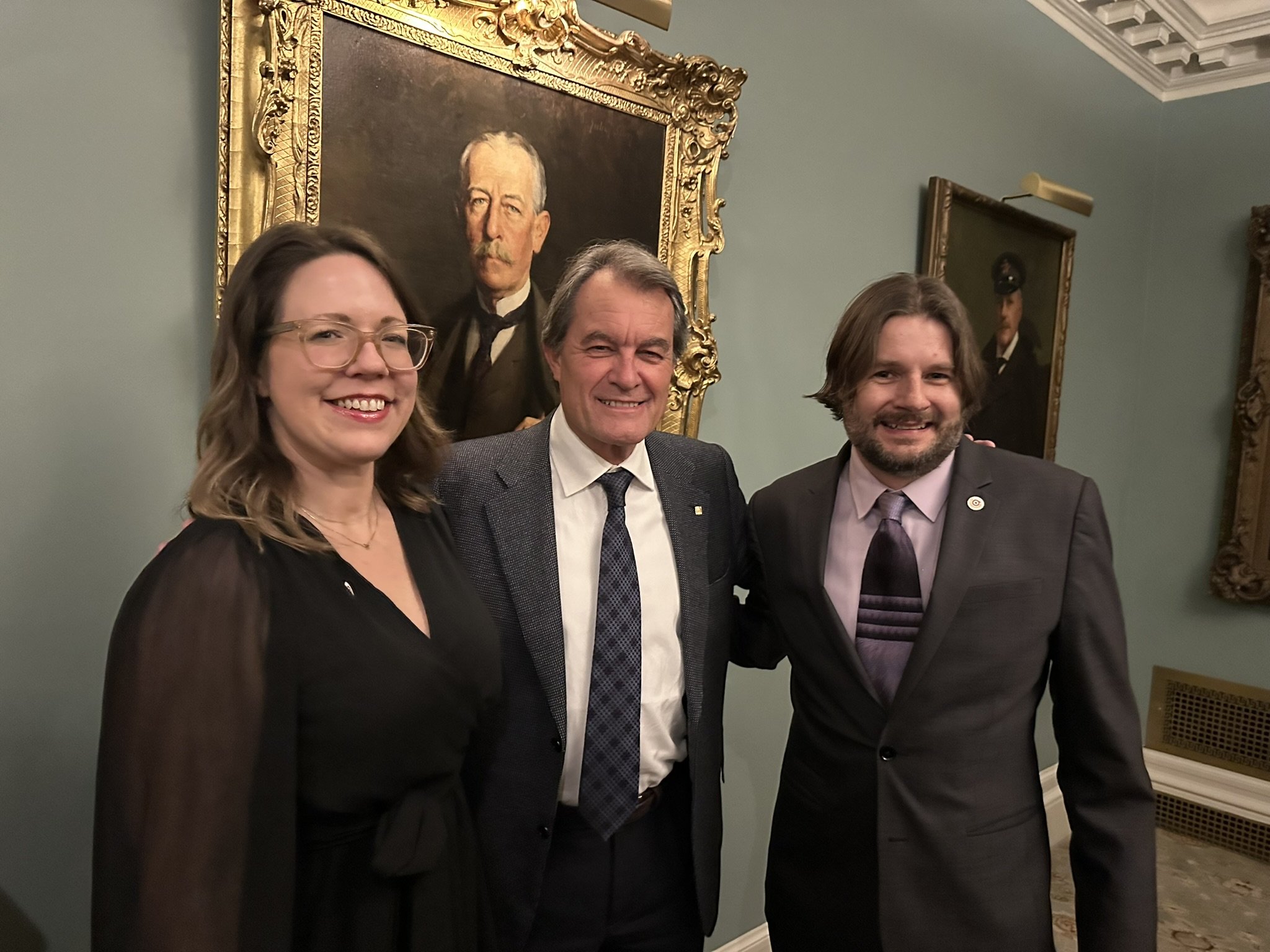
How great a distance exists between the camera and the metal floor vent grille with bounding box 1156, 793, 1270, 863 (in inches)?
175

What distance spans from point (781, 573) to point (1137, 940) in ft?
3.28

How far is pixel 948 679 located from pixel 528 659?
2.77 feet

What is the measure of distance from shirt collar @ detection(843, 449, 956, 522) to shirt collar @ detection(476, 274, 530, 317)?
37.0 inches

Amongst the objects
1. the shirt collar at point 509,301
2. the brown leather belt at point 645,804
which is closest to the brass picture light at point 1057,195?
the shirt collar at point 509,301

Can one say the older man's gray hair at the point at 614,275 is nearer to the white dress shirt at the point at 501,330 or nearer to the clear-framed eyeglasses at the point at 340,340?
the white dress shirt at the point at 501,330

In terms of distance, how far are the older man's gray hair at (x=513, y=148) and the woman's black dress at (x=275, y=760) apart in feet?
3.48

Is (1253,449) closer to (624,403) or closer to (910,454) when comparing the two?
(910,454)

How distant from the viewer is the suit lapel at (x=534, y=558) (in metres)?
1.69

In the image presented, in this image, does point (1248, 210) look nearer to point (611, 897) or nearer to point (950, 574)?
point (950, 574)

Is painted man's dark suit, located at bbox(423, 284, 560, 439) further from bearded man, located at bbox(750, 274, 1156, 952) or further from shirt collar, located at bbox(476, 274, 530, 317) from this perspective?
bearded man, located at bbox(750, 274, 1156, 952)

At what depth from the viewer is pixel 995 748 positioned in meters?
1.74

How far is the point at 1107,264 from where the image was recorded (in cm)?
455

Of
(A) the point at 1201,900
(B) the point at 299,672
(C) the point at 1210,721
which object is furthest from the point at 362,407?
(C) the point at 1210,721

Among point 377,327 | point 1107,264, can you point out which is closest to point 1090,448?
point 1107,264
